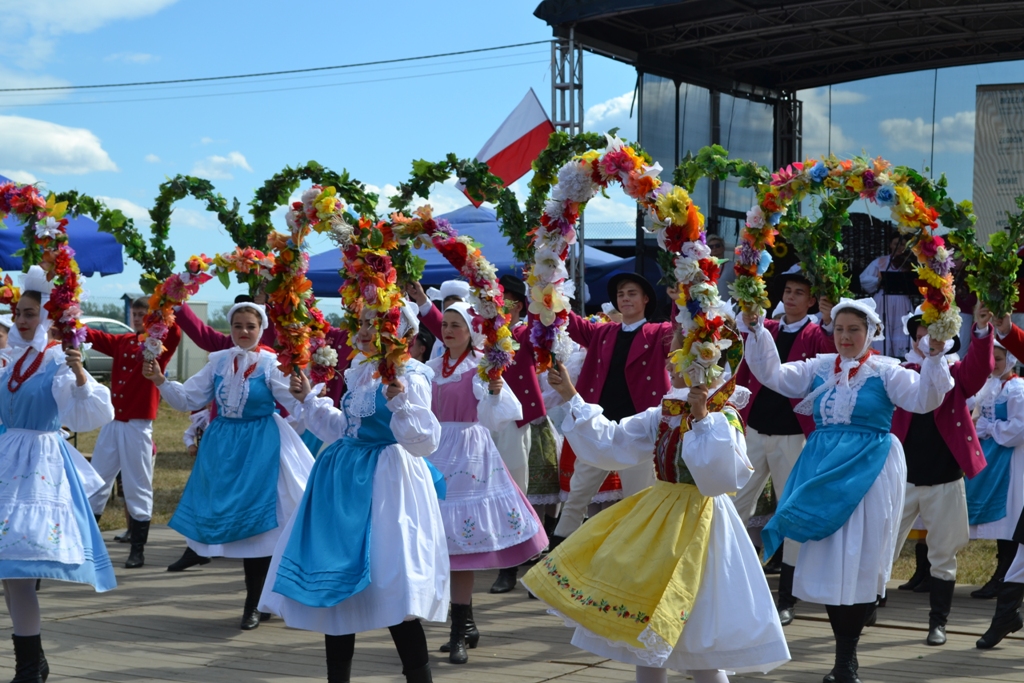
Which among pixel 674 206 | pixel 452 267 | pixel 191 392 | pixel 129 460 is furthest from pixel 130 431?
pixel 674 206

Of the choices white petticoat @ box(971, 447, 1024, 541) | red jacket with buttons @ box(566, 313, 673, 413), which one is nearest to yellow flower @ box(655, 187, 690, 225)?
red jacket with buttons @ box(566, 313, 673, 413)

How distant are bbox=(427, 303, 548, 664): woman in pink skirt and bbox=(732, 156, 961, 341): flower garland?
4.24 ft

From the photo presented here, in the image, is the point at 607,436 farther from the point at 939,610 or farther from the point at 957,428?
the point at 957,428

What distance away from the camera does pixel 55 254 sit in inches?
212

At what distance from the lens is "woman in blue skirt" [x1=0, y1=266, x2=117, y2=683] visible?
15.6 feet

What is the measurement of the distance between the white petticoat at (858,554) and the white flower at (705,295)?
1.64 m

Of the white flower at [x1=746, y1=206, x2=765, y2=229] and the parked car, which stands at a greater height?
the white flower at [x1=746, y1=206, x2=765, y2=229]

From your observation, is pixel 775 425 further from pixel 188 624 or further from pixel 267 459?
pixel 188 624

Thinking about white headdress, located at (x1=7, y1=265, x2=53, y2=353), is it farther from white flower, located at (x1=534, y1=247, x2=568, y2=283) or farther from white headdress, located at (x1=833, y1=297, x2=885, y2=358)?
white headdress, located at (x1=833, y1=297, x2=885, y2=358)

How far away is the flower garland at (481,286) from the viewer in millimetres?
5094

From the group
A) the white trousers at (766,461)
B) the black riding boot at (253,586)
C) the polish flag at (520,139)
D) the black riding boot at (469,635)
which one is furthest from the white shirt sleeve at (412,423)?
the polish flag at (520,139)

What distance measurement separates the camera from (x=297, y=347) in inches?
202

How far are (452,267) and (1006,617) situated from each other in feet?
21.9

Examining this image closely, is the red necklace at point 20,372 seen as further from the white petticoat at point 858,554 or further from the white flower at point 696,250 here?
the white petticoat at point 858,554
